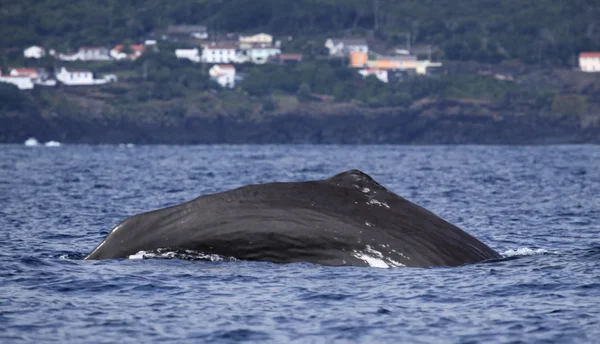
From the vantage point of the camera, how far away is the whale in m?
15.6

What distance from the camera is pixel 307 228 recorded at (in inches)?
612

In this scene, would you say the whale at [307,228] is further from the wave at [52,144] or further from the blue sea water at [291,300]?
the wave at [52,144]

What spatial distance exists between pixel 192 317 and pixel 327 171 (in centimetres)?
6112

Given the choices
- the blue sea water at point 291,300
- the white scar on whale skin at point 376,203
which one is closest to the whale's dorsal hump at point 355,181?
the white scar on whale skin at point 376,203

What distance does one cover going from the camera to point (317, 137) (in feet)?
599

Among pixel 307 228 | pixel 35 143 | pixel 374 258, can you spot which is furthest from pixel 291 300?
pixel 35 143

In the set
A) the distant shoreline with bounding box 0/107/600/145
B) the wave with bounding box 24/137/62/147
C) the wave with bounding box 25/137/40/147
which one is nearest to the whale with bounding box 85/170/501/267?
the wave with bounding box 24/137/62/147

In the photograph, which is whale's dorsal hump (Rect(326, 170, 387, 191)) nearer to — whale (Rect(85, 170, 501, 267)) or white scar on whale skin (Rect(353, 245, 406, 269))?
whale (Rect(85, 170, 501, 267))

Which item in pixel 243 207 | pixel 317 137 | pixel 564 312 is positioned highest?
pixel 243 207

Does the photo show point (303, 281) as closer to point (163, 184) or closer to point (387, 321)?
point (387, 321)

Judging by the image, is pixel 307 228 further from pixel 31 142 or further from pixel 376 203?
pixel 31 142

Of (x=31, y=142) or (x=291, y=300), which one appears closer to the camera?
(x=291, y=300)

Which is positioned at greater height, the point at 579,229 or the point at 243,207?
the point at 243,207

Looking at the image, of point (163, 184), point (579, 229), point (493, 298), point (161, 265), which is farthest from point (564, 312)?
point (163, 184)
